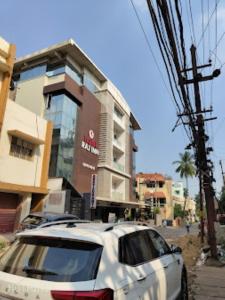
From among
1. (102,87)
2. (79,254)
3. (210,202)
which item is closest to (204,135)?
(210,202)

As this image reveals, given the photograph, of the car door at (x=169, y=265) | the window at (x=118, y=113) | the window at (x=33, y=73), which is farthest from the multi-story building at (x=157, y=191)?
the car door at (x=169, y=265)

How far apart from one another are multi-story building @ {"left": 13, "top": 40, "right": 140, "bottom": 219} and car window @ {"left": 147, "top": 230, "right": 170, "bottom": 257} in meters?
18.3

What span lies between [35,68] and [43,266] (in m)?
30.1

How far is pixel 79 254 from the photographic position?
3.12m

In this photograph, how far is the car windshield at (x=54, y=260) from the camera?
9.78 feet

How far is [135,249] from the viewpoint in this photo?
12.8ft

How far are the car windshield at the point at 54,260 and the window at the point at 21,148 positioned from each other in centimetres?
1700

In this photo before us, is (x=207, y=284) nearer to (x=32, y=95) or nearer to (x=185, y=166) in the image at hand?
(x=32, y=95)

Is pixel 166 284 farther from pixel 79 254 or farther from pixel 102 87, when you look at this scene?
pixel 102 87

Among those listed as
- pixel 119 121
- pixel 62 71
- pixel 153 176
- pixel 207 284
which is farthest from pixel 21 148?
pixel 153 176

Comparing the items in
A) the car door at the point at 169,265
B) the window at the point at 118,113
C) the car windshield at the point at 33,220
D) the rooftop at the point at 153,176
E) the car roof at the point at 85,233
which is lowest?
the car door at the point at 169,265

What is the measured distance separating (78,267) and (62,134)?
24.1 meters

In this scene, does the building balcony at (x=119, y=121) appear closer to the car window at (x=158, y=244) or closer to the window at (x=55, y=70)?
the window at (x=55, y=70)

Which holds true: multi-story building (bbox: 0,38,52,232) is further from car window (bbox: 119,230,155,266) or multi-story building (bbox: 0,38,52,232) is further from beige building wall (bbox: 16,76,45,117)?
car window (bbox: 119,230,155,266)
